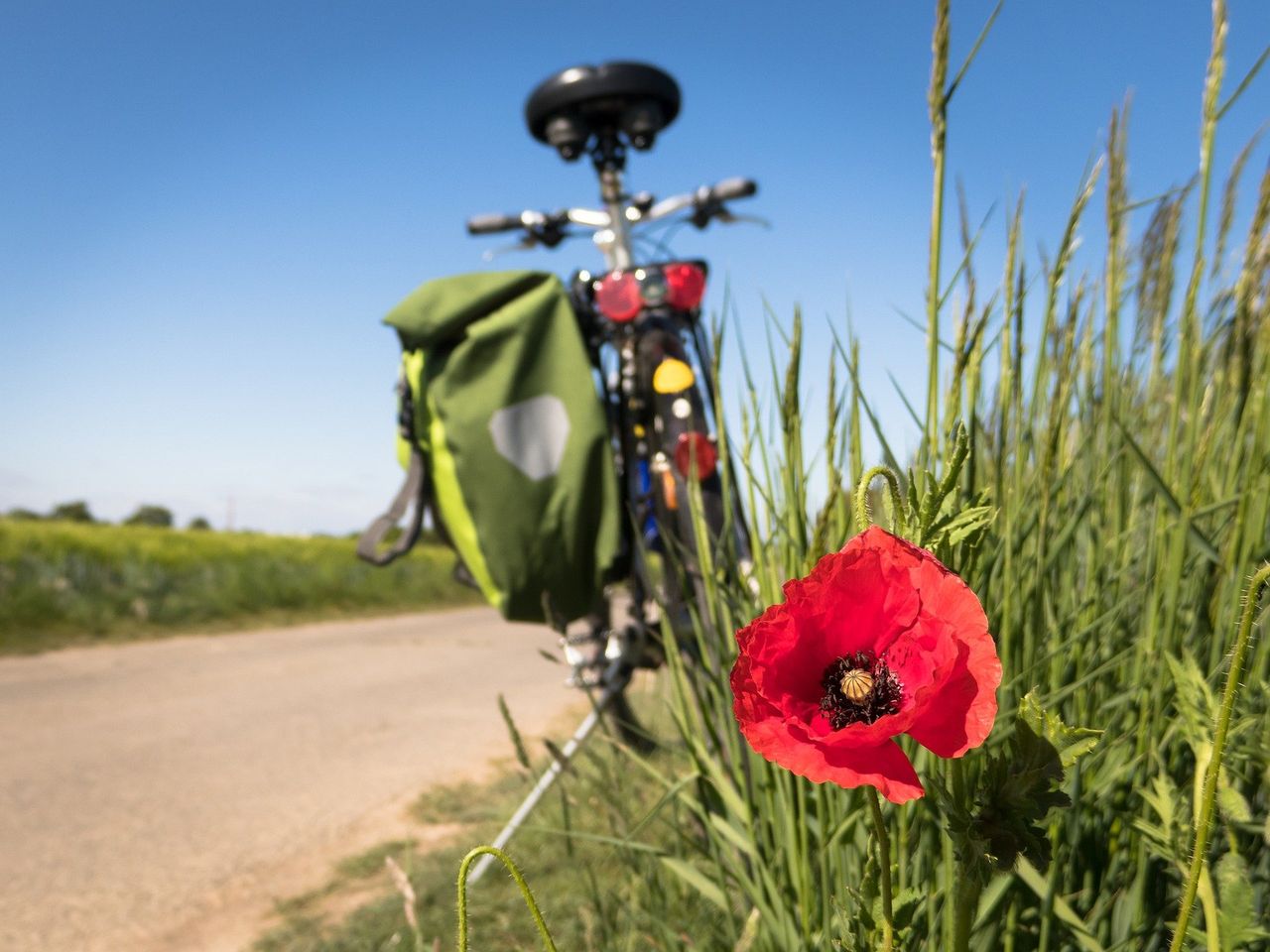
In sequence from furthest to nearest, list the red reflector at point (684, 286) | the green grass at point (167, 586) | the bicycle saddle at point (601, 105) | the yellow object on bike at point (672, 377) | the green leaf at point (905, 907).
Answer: the green grass at point (167, 586) → the bicycle saddle at point (601, 105) → the red reflector at point (684, 286) → the yellow object on bike at point (672, 377) → the green leaf at point (905, 907)

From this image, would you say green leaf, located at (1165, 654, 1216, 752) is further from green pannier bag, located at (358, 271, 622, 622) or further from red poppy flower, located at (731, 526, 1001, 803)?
green pannier bag, located at (358, 271, 622, 622)

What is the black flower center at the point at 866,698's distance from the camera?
1.73ft

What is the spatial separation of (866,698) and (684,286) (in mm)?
1991

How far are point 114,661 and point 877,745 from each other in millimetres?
6559

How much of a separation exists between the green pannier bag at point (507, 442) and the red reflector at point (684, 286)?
264 millimetres

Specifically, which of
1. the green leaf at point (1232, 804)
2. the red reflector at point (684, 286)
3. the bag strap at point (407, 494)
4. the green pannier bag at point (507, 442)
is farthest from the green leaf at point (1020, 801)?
the red reflector at point (684, 286)

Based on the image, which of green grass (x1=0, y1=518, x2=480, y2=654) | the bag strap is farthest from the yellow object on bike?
green grass (x1=0, y1=518, x2=480, y2=654)

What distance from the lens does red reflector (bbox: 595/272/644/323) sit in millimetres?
2387

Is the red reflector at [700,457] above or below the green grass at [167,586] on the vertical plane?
above

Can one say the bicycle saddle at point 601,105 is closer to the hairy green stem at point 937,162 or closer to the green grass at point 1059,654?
the green grass at point 1059,654

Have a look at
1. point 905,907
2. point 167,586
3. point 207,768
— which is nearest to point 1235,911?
point 905,907

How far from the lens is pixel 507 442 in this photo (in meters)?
2.16

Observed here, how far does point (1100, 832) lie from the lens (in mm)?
950

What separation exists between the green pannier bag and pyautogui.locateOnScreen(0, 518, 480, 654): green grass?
17.9ft
